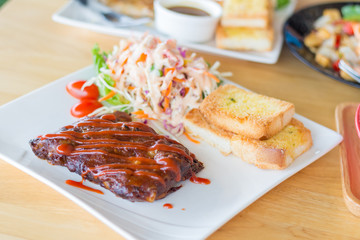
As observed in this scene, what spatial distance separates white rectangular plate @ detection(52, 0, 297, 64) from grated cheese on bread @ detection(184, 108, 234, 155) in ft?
3.35

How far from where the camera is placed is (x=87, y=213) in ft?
6.95

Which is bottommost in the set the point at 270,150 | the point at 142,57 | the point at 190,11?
the point at 270,150

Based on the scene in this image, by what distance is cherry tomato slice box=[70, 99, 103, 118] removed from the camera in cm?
281

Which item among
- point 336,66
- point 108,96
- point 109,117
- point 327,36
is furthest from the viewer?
point 327,36

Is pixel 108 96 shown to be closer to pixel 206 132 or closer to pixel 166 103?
pixel 166 103

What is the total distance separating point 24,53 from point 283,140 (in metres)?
2.50

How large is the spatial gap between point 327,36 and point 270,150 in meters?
1.97

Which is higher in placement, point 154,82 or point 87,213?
point 154,82

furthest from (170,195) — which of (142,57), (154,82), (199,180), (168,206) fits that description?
(142,57)

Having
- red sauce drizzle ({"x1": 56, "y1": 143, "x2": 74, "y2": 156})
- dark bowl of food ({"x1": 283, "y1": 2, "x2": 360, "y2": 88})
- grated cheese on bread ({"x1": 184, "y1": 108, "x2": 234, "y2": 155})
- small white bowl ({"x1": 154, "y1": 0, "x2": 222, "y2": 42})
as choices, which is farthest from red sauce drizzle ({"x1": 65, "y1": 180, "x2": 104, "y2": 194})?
dark bowl of food ({"x1": 283, "y1": 2, "x2": 360, "y2": 88})

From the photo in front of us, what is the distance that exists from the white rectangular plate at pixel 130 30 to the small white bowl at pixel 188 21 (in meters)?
0.09

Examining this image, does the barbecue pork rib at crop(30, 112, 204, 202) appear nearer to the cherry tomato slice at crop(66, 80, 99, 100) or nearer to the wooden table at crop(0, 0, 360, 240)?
the wooden table at crop(0, 0, 360, 240)

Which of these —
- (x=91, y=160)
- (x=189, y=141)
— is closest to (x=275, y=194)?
(x=189, y=141)

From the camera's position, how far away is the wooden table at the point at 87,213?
2.06m
